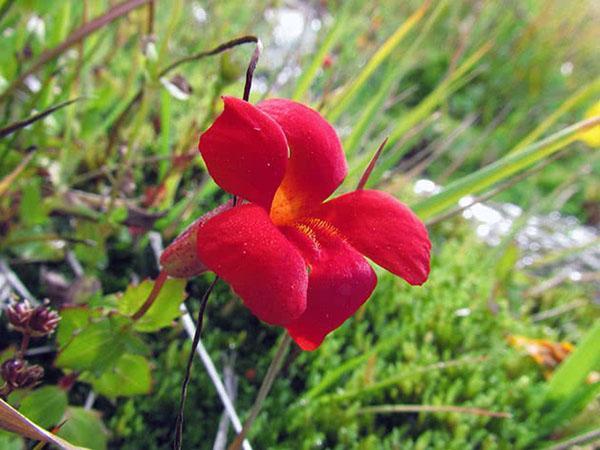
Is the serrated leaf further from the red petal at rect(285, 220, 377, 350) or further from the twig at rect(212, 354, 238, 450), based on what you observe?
the twig at rect(212, 354, 238, 450)

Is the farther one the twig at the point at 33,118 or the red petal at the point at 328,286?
the twig at the point at 33,118

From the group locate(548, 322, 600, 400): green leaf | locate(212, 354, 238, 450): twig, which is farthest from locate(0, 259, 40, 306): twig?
locate(548, 322, 600, 400): green leaf

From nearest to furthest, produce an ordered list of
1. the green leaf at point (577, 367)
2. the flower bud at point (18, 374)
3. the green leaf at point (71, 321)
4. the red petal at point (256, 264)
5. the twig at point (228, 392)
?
1. the red petal at point (256, 264)
2. the flower bud at point (18, 374)
3. the green leaf at point (71, 321)
4. the twig at point (228, 392)
5. the green leaf at point (577, 367)

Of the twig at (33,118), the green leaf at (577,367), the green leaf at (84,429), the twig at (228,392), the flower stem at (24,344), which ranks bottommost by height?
the green leaf at (577,367)

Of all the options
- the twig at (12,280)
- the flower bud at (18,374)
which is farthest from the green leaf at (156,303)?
the twig at (12,280)

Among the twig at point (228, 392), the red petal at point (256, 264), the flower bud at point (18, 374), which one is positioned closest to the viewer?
the red petal at point (256, 264)

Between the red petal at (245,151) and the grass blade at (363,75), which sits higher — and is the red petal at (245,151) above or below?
above

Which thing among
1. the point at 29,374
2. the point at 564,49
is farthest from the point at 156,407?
the point at 564,49

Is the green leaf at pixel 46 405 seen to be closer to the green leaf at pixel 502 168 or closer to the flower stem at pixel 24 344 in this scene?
the flower stem at pixel 24 344
